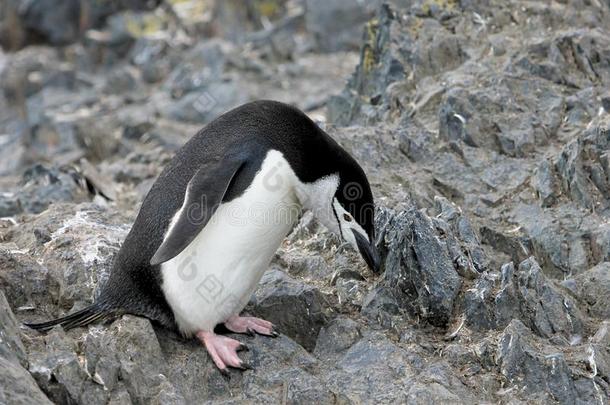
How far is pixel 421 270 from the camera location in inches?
205

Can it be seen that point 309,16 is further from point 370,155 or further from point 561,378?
point 561,378

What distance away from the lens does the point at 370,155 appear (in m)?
6.73

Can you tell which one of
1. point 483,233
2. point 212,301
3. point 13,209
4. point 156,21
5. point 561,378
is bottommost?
point 156,21

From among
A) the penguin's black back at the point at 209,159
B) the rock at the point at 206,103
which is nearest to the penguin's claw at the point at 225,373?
the penguin's black back at the point at 209,159

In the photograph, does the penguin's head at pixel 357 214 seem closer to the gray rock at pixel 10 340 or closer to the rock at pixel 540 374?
the rock at pixel 540 374

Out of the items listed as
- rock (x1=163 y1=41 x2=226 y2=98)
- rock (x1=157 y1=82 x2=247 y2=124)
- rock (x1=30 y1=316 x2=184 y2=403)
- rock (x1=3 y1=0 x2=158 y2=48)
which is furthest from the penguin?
rock (x1=3 y1=0 x2=158 y2=48)

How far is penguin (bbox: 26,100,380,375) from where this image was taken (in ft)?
15.8

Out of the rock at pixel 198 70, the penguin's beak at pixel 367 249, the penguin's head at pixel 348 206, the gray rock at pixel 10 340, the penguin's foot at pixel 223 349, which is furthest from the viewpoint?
the rock at pixel 198 70

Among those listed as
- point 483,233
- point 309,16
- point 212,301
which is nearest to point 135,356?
point 212,301

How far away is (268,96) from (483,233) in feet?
21.0

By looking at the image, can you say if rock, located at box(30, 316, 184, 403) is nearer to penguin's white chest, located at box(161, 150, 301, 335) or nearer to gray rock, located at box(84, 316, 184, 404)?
gray rock, located at box(84, 316, 184, 404)

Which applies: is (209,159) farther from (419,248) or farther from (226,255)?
(419,248)

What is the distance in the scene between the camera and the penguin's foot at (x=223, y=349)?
4711 millimetres

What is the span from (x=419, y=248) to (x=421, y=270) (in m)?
0.12
